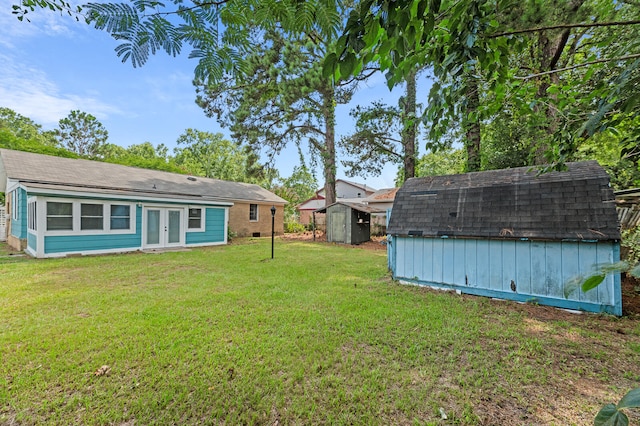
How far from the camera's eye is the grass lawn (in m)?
2.28

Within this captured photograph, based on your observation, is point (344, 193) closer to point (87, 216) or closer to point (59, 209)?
point (87, 216)

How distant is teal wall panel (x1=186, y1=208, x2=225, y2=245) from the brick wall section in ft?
9.08

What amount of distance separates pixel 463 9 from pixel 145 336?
4.67 m

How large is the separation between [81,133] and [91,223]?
34.1m

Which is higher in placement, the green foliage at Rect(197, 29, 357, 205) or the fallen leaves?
the green foliage at Rect(197, 29, 357, 205)

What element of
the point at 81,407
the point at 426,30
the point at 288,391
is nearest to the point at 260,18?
the point at 426,30

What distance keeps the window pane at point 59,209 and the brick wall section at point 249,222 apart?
7.83 m

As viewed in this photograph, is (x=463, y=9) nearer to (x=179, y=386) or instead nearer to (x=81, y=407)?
(x=179, y=386)

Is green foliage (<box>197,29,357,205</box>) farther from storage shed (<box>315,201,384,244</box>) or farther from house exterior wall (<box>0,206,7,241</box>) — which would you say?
house exterior wall (<box>0,206,7,241</box>)

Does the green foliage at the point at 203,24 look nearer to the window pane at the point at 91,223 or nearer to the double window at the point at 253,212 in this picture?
the window pane at the point at 91,223

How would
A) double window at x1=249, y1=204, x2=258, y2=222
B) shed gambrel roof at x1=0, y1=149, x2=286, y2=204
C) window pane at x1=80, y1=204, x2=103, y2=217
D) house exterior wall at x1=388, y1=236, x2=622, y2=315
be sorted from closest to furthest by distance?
house exterior wall at x1=388, y1=236, x2=622, y2=315, window pane at x1=80, y1=204, x2=103, y2=217, shed gambrel roof at x1=0, y1=149, x2=286, y2=204, double window at x1=249, y1=204, x2=258, y2=222

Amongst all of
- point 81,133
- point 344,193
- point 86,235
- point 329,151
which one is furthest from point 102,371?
point 81,133

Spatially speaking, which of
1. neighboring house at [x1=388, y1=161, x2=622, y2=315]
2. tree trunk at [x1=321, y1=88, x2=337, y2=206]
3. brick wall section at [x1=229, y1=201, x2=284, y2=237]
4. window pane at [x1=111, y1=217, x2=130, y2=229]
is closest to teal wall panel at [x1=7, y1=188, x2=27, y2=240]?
window pane at [x1=111, y1=217, x2=130, y2=229]

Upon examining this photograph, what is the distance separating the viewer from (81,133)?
33531 millimetres
